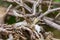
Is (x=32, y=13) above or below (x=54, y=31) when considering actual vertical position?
above

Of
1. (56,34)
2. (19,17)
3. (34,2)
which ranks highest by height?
(34,2)

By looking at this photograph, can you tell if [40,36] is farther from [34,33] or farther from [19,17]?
[19,17]

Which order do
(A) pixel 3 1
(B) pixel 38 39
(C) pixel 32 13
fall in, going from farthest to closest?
(A) pixel 3 1, (C) pixel 32 13, (B) pixel 38 39

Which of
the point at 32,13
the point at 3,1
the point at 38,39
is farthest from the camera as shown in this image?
the point at 3,1

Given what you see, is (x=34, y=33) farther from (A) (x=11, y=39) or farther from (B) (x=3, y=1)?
(B) (x=3, y=1)

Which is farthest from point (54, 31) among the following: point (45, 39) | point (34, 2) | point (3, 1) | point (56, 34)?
point (3, 1)

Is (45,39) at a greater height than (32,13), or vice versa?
(32,13)

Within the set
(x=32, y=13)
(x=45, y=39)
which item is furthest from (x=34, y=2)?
(x=45, y=39)

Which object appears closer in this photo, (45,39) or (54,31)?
(45,39)

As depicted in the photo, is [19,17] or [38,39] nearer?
[38,39]
